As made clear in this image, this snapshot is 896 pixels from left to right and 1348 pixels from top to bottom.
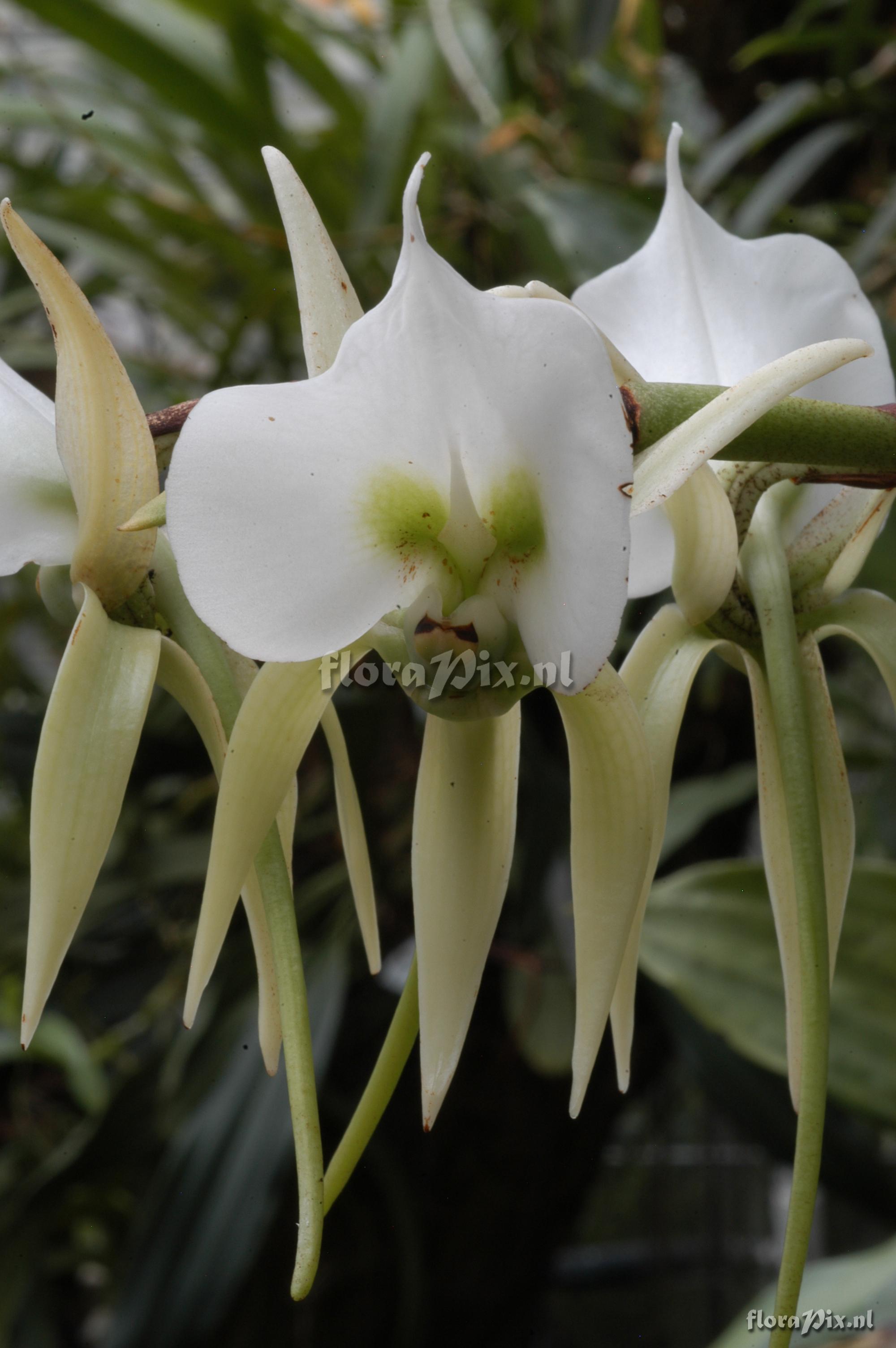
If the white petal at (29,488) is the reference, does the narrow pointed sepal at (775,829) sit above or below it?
below

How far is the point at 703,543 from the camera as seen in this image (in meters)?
0.22

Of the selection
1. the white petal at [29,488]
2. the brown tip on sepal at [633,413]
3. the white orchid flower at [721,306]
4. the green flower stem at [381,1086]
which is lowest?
the green flower stem at [381,1086]

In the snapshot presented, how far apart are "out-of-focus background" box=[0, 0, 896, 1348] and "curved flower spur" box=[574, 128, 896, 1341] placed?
38 cm

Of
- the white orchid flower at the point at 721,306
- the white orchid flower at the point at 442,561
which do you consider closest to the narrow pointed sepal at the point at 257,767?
the white orchid flower at the point at 442,561

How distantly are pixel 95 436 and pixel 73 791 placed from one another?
0.07 meters

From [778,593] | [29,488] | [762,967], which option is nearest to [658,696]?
[778,593]

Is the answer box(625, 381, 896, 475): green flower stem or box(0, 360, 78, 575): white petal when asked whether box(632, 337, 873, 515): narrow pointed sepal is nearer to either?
box(625, 381, 896, 475): green flower stem

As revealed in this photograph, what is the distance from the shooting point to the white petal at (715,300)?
0.28m

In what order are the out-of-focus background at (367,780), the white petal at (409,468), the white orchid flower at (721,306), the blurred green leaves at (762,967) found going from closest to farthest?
the white petal at (409,468) < the white orchid flower at (721,306) < the blurred green leaves at (762,967) < the out-of-focus background at (367,780)

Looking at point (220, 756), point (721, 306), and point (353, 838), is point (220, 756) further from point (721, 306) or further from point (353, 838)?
point (721, 306)

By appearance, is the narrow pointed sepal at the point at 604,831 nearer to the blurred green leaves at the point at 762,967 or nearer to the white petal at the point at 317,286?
the white petal at the point at 317,286

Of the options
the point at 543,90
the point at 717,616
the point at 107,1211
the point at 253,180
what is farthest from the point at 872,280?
the point at 107,1211

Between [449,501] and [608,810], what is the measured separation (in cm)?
6

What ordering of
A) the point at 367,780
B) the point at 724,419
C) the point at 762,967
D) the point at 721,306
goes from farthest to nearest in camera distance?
the point at 367,780 → the point at 762,967 → the point at 721,306 → the point at 724,419
